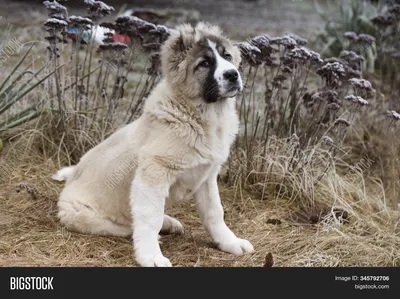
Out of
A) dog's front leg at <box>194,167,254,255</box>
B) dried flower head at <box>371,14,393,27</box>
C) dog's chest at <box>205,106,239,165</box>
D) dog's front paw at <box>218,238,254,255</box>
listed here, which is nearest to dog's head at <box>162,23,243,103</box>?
dog's chest at <box>205,106,239,165</box>

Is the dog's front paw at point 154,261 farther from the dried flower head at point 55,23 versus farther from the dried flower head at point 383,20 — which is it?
the dried flower head at point 383,20

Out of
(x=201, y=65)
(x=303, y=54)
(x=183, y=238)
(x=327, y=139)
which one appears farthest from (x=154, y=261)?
(x=303, y=54)

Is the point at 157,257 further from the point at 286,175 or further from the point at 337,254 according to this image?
the point at 286,175

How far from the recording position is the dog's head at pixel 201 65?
12.3 ft

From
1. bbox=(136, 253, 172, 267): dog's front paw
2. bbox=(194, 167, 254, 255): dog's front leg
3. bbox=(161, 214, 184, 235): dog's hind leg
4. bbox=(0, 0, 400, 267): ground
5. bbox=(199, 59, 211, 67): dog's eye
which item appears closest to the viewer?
bbox=(136, 253, 172, 267): dog's front paw

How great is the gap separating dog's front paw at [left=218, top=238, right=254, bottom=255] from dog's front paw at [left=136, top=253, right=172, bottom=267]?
0.51 m

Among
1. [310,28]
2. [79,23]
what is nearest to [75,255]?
[79,23]

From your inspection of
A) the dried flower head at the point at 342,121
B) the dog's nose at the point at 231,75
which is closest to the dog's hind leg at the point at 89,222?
the dog's nose at the point at 231,75

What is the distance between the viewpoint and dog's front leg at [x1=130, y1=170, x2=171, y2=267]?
147 inches

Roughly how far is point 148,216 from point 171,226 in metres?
0.67

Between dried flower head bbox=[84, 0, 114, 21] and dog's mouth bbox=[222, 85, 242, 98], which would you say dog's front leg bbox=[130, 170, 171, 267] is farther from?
dried flower head bbox=[84, 0, 114, 21]

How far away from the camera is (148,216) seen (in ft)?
12.3

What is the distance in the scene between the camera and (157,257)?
372 cm

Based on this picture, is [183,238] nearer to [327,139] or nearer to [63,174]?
[63,174]
